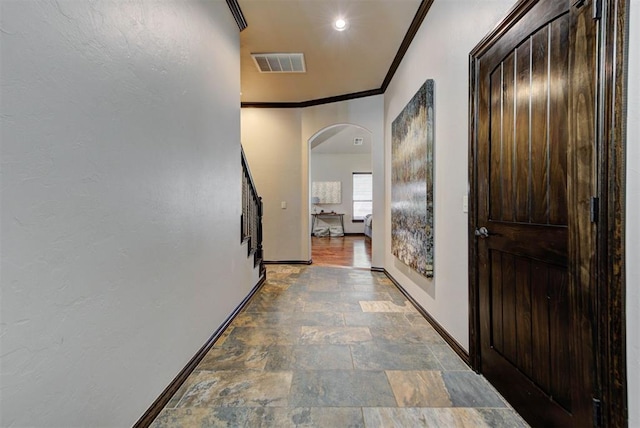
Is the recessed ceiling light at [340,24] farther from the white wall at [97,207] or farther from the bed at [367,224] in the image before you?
the bed at [367,224]

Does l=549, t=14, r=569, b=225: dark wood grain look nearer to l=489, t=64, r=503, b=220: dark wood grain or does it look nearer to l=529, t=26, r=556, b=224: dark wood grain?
l=529, t=26, r=556, b=224: dark wood grain

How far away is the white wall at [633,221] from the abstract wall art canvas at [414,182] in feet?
5.32

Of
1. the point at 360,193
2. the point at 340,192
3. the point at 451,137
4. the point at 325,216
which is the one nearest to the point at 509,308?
the point at 451,137

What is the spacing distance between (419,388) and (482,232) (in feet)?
3.24

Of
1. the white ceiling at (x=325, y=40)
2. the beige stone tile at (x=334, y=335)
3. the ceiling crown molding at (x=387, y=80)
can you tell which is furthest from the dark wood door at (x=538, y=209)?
the white ceiling at (x=325, y=40)

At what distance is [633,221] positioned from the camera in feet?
3.19

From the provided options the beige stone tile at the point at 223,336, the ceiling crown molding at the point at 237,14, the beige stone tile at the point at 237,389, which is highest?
the ceiling crown molding at the point at 237,14

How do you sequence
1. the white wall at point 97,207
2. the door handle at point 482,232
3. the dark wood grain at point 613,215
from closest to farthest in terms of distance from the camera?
the white wall at point 97,207 < the dark wood grain at point 613,215 < the door handle at point 482,232

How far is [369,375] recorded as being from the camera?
1.87 m

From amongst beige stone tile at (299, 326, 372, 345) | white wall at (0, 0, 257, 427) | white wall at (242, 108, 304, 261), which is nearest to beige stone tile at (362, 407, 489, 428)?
beige stone tile at (299, 326, 372, 345)

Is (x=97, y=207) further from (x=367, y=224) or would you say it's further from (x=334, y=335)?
(x=367, y=224)

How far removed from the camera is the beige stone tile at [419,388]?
1.61 m

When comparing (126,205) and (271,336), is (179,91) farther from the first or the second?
(271,336)

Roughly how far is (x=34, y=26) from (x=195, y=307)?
1589 millimetres
